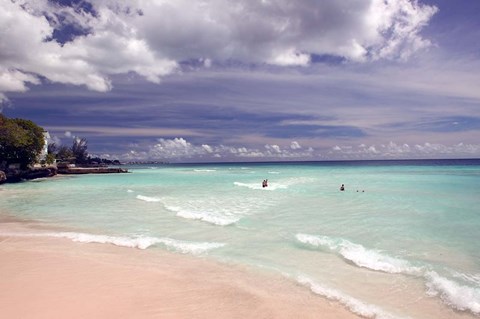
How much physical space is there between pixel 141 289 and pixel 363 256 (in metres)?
5.57

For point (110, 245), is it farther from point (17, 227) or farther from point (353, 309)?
point (353, 309)

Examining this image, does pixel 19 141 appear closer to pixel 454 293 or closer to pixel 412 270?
pixel 412 270

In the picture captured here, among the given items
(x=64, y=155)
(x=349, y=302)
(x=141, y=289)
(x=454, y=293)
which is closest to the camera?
(x=349, y=302)

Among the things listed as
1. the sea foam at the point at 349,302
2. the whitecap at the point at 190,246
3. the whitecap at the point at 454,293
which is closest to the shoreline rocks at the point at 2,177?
the whitecap at the point at 190,246

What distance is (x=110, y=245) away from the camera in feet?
33.4

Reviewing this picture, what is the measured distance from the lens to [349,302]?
19.4 ft

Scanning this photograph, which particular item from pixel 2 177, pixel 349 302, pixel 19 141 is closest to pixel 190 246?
pixel 349 302

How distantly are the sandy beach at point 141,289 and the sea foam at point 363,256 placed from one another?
7.68ft

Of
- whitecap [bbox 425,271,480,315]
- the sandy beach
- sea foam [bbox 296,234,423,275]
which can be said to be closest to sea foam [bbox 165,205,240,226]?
sea foam [bbox 296,234,423,275]

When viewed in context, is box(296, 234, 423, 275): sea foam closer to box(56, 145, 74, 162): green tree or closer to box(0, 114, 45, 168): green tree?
box(0, 114, 45, 168): green tree

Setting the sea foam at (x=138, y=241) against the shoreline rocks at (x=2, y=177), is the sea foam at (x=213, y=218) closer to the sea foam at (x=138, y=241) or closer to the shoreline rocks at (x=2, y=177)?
the sea foam at (x=138, y=241)

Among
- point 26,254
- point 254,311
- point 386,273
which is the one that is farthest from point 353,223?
point 26,254

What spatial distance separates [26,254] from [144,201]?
12.3 m

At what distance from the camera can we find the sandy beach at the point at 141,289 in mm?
5629
